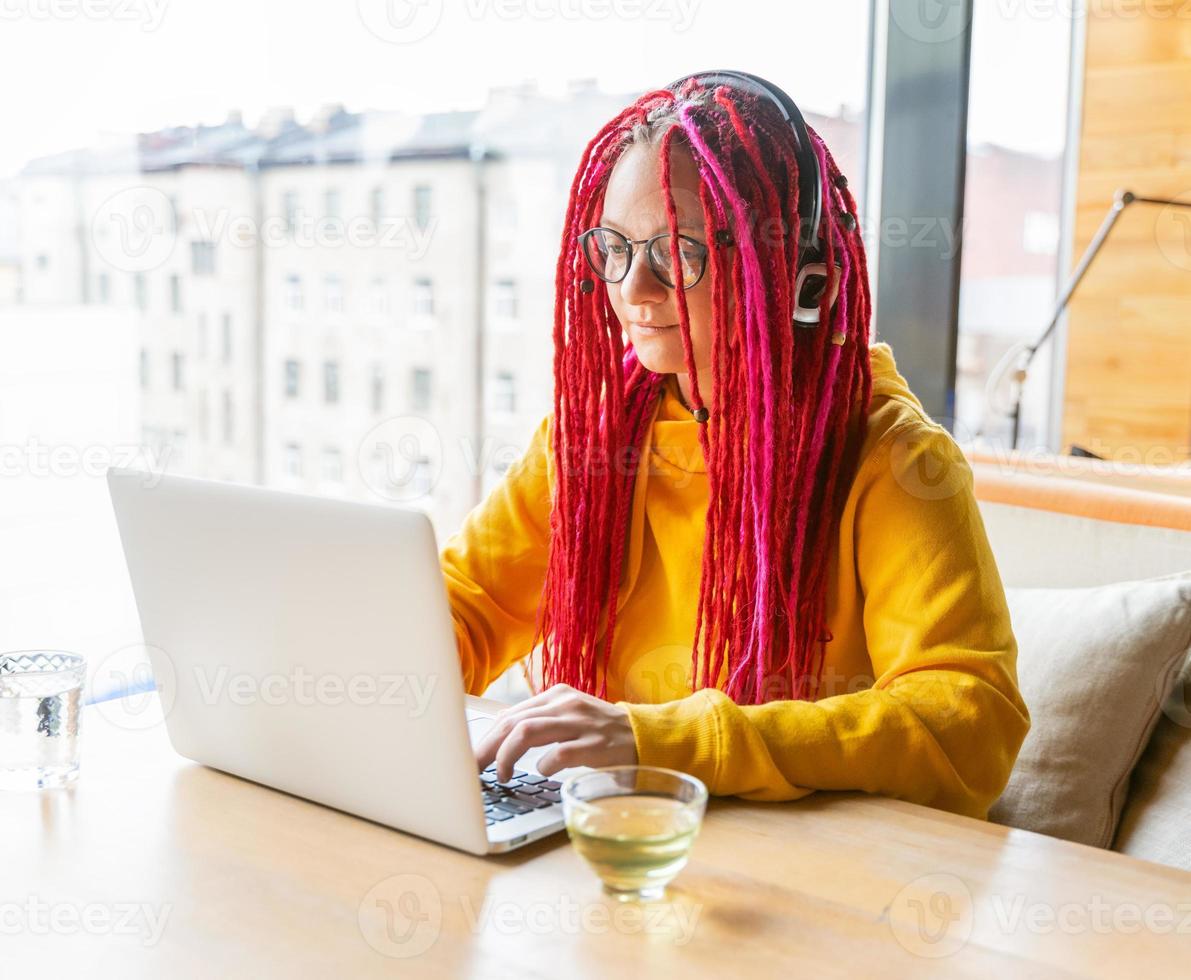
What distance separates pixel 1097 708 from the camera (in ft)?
4.64

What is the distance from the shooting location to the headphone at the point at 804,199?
48.5 inches

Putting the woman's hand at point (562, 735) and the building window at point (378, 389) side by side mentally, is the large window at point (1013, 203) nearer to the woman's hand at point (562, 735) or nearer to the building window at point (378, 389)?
the building window at point (378, 389)

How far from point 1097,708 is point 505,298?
1311 mm

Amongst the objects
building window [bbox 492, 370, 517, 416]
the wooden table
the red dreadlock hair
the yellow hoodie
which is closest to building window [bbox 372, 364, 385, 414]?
building window [bbox 492, 370, 517, 416]

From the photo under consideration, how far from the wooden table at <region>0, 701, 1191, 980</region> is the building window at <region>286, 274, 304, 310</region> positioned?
1.20 metres

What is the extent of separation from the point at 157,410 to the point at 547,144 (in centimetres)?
86

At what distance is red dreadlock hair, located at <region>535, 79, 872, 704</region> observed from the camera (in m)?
1.21

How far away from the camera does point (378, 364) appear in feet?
7.27

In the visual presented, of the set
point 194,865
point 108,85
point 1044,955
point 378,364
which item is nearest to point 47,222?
point 108,85

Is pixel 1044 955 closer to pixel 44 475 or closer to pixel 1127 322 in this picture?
pixel 44 475

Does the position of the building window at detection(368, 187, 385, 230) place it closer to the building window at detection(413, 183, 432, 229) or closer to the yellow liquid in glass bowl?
the building window at detection(413, 183, 432, 229)

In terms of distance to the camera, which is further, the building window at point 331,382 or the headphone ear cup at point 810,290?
the building window at point 331,382

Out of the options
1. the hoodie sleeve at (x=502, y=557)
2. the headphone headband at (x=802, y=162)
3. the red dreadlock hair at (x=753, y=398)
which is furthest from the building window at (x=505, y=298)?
the headphone headband at (x=802, y=162)

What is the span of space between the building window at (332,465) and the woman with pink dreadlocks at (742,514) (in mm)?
805
